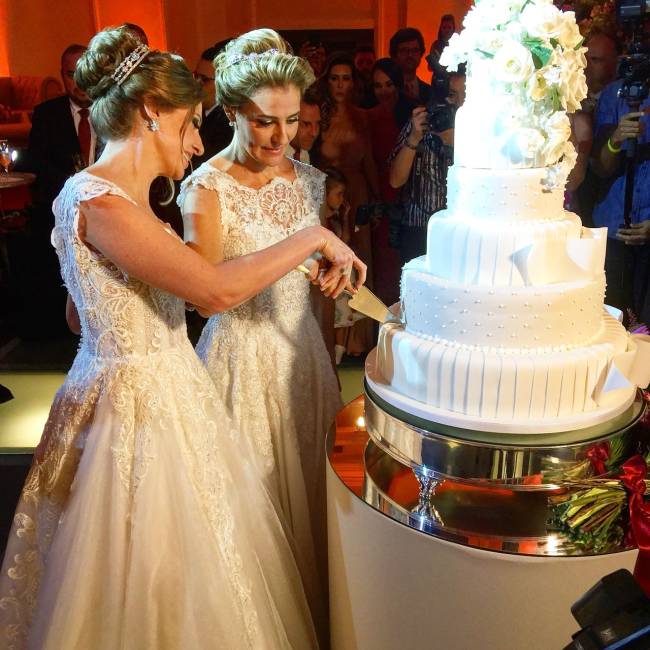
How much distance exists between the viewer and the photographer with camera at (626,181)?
9.16ft

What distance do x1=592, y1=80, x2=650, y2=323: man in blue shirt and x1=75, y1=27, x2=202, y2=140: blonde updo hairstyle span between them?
201 cm

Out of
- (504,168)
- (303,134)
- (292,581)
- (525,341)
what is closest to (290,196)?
(504,168)

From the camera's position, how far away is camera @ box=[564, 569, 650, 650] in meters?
0.69

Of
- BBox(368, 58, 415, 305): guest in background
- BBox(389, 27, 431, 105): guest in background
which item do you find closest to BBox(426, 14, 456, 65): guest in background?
BBox(389, 27, 431, 105): guest in background

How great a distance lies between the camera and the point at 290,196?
6.98 feet

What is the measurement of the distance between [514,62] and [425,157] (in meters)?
1.70

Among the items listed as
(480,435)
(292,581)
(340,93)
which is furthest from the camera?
(340,93)

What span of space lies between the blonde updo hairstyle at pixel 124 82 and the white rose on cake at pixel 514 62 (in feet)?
2.36

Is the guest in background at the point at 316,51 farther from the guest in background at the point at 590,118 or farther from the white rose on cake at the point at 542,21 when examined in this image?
the white rose on cake at the point at 542,21

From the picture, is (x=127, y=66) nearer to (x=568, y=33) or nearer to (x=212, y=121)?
(x=568, y=33)

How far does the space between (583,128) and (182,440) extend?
226cm

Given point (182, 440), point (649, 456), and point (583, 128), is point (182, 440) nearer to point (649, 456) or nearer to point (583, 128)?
point (649, 456)

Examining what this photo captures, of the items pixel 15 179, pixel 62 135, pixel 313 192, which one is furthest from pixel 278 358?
pixel 62 135

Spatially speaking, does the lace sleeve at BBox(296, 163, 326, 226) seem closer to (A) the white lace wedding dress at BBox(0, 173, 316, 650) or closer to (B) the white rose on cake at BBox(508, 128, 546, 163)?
(A) the white lace wedding dress at BBox(0, 173, 316, 650)
